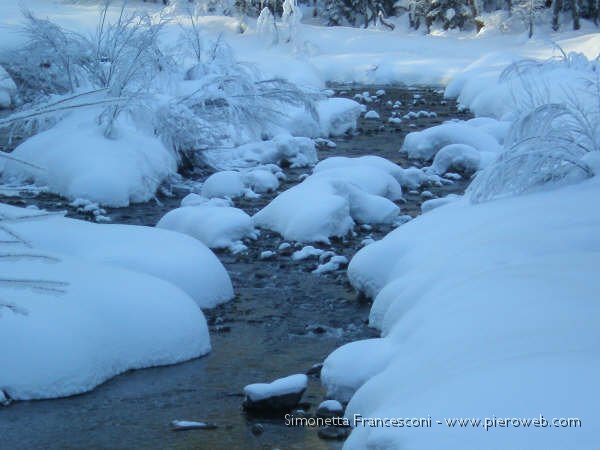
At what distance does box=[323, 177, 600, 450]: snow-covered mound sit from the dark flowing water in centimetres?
42

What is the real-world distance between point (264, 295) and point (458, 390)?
4.58 metres

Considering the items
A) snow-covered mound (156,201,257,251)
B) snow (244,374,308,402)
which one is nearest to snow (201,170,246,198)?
snow-covered mound (156,201,257,251)

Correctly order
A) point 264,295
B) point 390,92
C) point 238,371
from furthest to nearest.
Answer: point 390,92
point 264,295
point 238,371

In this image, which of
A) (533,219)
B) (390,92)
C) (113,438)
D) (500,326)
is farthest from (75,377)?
(390,92)

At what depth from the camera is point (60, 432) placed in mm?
5684

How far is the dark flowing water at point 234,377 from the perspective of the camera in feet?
18.5

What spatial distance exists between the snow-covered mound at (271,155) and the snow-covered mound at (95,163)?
1283mm

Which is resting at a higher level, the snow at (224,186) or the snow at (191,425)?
the snow at (191,425)

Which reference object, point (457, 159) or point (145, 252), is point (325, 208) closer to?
point (145, 252)

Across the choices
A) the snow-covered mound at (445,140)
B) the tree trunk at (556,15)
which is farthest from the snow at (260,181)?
the tree trunk at (556,15)

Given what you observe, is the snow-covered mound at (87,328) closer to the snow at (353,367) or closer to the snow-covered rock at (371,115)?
the snow at (353,367)

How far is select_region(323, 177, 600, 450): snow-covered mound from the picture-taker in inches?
156

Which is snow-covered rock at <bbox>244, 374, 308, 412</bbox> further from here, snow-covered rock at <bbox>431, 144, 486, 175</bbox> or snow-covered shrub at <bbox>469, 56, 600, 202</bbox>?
snow-covered rock at <bbox>431, 144, 486, 175</bbox>

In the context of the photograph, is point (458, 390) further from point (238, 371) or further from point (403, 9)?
point (403, 9)
